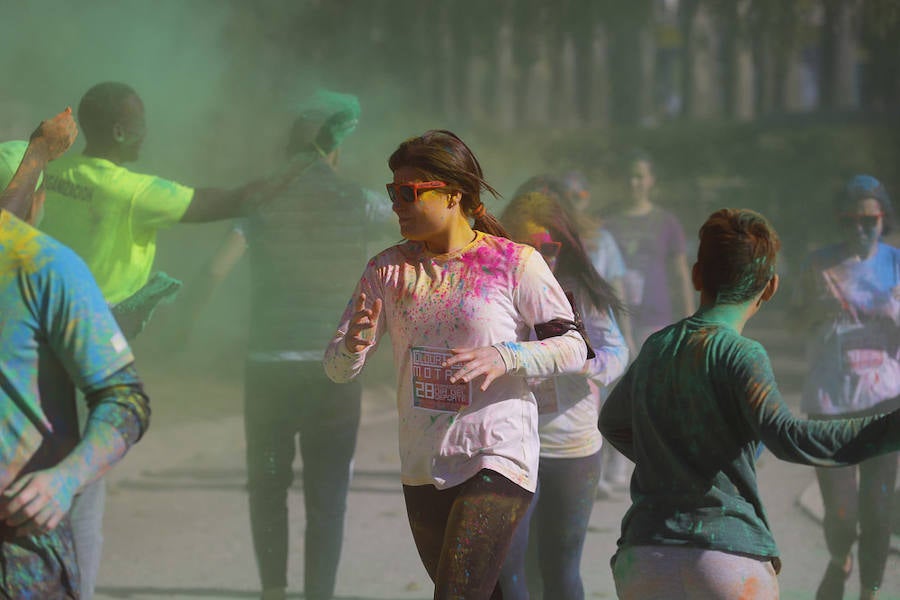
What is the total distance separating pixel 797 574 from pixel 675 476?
2.74 metres

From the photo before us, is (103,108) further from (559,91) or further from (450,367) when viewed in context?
(559,91)

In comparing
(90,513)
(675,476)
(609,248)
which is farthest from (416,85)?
(675,476)

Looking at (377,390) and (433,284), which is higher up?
(433,284)

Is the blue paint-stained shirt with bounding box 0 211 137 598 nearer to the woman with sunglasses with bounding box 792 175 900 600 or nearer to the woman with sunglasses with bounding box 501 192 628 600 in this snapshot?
the woman with sunglasses with bounding box 501 192 628 600

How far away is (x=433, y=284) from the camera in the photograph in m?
3.13

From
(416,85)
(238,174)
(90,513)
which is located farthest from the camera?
(416,85)

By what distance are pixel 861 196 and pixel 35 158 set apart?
124 inches

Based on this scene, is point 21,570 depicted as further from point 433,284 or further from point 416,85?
point 416,85

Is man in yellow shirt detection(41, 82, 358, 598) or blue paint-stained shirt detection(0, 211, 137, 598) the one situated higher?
man in yellow shirt detection(41, 82, 358, 598)

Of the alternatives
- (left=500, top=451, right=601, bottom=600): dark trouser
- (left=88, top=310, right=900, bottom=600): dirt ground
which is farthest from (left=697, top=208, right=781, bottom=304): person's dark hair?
(left=88, top=310, right=900, bottom=600): dirt ground

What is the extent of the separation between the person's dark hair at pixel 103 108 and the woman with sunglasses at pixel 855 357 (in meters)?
2.65

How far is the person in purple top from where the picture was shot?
687 centimetres

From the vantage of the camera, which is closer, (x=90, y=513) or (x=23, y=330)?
(x=23, y=330)

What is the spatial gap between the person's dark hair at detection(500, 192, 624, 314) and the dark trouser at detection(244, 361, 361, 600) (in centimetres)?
91
